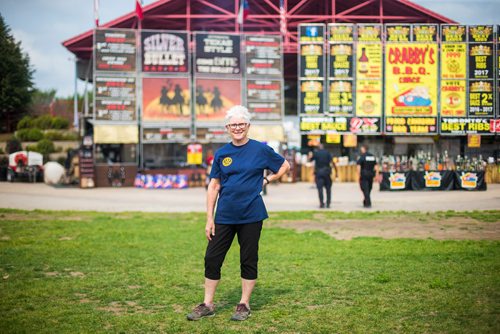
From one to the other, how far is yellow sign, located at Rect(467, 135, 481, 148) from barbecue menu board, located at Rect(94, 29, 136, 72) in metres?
17.9

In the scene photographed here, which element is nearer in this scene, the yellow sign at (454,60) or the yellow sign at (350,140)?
the yellow sign at (454,60)

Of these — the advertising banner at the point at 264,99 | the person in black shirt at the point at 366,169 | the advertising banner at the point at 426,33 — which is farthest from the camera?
the advertising banner at the point at 264,99

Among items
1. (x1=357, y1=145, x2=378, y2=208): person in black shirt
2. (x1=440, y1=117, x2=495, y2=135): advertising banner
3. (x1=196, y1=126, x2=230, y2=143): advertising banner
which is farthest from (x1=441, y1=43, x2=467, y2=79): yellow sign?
(x1=357, y1=145, x2=378, y2=208): person in black shirt

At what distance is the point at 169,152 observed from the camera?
115 feet

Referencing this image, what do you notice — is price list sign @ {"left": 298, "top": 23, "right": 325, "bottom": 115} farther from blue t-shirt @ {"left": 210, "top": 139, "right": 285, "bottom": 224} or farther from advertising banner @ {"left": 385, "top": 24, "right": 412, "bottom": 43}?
blue t-shirt @ {"left": 210, "top": 139, "right": 285, "bottom": 224}

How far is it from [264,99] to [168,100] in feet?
17.2

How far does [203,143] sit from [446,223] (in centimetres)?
2126

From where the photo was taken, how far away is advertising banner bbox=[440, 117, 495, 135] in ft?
102

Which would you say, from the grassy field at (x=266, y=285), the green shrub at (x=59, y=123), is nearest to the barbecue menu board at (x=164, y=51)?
the green shrub at (x=59, y=123)

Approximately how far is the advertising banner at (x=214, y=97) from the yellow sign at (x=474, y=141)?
40.3ft

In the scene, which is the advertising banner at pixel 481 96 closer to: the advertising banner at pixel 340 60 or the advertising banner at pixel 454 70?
the advertising banner at pixel 454 70

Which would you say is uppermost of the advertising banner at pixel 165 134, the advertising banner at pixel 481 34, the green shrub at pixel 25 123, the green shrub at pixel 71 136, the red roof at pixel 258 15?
the red roof at pixel 258 15

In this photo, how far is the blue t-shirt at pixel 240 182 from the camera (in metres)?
5.85

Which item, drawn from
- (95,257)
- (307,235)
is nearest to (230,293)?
(95,257)
